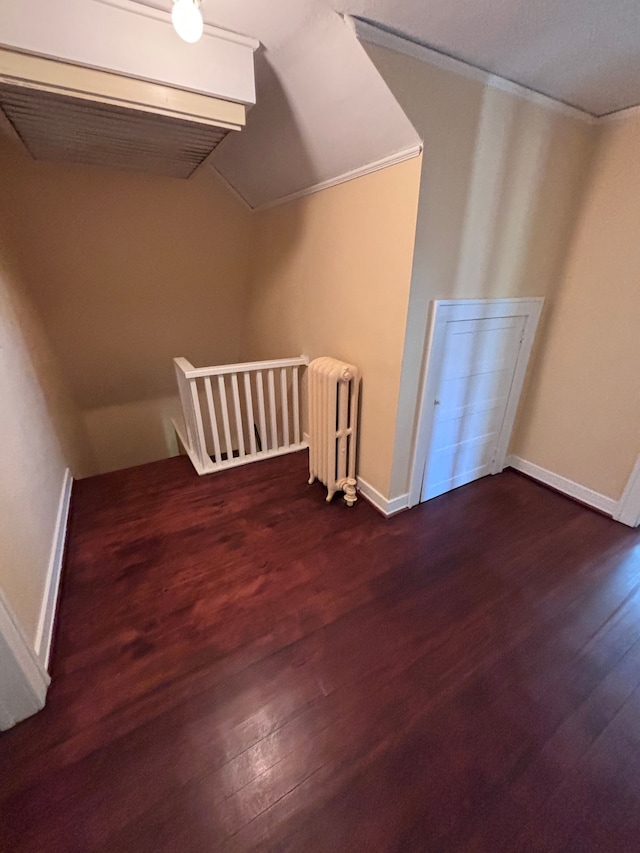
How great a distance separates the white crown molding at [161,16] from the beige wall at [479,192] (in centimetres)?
52

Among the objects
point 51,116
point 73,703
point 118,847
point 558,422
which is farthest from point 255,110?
point 118,847

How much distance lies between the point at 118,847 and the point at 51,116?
267 centimetres

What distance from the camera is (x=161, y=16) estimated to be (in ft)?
4.25

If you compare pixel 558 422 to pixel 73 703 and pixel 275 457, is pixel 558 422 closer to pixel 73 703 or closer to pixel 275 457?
pixel 275 457

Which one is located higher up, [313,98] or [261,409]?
[313,98]

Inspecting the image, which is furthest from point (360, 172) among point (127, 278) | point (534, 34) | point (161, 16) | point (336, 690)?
point (336, 690)

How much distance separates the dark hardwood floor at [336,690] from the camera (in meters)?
1.03

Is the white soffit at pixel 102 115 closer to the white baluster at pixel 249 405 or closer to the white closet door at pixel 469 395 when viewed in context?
the white baluster at pixel 249 405

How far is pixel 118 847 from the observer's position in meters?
0.98

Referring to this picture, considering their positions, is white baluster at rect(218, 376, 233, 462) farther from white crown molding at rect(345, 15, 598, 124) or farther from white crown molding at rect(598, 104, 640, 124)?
white crown molding at rect(598, 104, 640, 124)

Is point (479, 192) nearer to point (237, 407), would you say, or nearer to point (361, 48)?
point (361, 48)

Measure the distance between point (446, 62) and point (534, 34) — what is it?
0.98 ft

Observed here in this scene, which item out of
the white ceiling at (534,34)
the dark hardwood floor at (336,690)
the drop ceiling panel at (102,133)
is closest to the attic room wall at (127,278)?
the drop ceiling panel at (102,133)

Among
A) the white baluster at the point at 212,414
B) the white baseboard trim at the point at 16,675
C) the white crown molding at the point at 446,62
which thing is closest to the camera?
the white baseboard trim at the point at 16,675
